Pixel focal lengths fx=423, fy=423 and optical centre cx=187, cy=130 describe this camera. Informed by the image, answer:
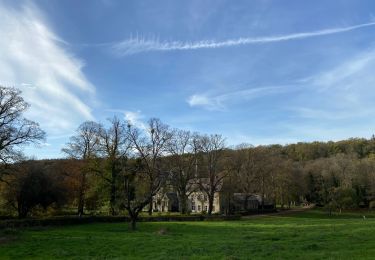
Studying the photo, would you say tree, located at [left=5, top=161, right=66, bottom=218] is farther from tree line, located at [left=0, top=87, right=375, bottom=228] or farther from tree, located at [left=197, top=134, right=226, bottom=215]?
tree, located at [left=197, top=134, right=226, bottom=215]

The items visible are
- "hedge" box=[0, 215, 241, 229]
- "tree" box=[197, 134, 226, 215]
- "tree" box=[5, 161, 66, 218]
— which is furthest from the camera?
"tree" box=[197, 134, 226, 215]

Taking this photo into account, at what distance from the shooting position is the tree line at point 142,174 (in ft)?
183

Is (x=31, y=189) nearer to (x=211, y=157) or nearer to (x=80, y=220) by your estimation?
(x=80, y=220)

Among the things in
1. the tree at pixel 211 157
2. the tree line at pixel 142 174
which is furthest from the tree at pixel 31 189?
the tree at pixel 211 157

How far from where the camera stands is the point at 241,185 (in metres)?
89.1

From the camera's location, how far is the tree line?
55.8 m

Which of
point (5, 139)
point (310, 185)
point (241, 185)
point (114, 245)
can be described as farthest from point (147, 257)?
point (310, 185)

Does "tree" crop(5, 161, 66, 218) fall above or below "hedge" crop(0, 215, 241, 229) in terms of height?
above

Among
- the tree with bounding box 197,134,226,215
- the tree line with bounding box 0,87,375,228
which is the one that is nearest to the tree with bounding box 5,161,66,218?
the tree line with bounding box 0,87,375,228

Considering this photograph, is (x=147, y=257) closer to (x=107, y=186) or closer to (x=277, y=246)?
(x=277, y=246)

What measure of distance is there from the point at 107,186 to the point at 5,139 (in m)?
19.6

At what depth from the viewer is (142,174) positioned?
72750mm

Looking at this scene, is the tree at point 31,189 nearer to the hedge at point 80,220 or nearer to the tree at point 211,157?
the hedge at point 80,220

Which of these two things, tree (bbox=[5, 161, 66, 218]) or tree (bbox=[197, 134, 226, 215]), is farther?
tree (bbox=[197, 134, 226, 215])
